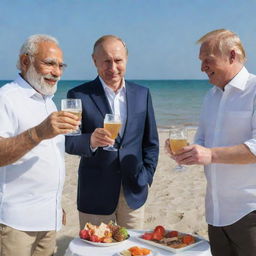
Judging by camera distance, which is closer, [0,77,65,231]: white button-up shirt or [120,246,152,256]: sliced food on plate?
[120,246,152,256]: sliced food on plate

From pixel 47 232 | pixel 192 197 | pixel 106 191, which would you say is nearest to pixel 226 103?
pixel 106 191

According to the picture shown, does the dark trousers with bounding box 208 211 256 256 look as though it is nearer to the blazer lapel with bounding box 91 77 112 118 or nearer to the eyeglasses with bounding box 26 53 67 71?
the blazer lapel with bounding box 91 77 112 118

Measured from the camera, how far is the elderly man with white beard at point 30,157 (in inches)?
124

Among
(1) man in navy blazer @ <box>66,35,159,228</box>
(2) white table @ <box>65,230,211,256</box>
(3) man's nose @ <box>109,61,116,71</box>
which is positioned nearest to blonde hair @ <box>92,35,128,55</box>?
(1) man in navy blazer @ <box>66,35,159,228</box>

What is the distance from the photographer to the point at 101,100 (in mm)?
4234

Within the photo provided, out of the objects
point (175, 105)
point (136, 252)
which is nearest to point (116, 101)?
point (136, 252)

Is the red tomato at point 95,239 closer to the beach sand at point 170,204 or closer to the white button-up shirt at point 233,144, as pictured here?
the white button-up shirt at point 233,144

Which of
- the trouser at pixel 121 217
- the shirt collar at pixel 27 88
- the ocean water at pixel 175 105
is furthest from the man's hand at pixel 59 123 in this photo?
the ocean water at pixel 175 105

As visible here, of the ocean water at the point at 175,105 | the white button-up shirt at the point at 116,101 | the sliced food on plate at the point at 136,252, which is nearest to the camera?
the sliced food on plate at the point at 136,252

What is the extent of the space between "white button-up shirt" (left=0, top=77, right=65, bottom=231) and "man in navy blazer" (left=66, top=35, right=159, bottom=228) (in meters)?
0.63

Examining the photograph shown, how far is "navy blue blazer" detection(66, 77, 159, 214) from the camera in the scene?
4117mm

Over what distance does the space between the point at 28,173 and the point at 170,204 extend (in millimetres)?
4875

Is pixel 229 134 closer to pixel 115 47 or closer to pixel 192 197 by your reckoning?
pixel 115 47

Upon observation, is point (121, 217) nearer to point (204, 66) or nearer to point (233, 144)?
point (233, 144)
